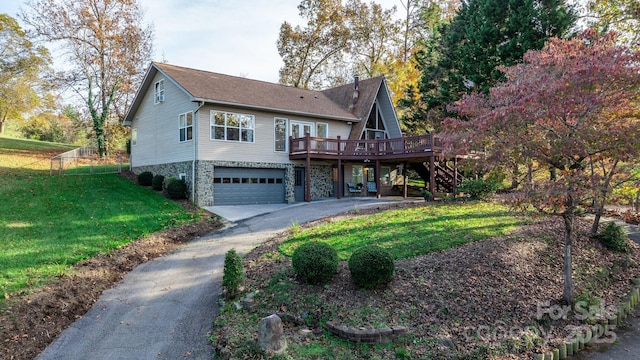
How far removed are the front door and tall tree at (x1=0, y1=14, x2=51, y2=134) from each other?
77.8 feet

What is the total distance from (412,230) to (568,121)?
4477 millimetres

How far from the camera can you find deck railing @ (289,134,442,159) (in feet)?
59.8

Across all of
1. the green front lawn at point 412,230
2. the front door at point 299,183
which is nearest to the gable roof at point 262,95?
the front door at point 299,183

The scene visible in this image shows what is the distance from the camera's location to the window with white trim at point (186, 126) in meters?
17.4

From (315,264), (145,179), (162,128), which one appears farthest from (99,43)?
(315,264)

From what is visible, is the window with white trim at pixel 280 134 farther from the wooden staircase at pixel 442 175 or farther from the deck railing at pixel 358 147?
the wooden staircase at pixel 442 175

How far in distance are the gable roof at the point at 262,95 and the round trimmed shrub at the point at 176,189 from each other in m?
3.93

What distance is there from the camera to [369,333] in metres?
5.35

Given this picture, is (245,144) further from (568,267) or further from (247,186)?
(568,267)

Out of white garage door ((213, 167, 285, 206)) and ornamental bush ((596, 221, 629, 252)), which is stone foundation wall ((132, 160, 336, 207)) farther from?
ornamental bush ((596, 221, 629, 252))

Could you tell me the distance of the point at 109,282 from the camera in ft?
25.3

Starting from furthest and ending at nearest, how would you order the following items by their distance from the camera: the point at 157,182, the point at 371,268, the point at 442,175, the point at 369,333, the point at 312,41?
the point at 312,41
the point at 442,175
the point at 157,182
the point at 371,268
the point at 369,333

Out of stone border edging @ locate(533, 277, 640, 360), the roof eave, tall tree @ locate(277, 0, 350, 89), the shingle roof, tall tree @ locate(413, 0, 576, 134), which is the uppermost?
tall tree @ locate(277, 0, 350, 89)

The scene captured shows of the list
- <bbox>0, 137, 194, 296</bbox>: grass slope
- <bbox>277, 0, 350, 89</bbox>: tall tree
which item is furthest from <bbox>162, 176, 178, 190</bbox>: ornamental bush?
<bbox>277, 0, 350, 89</bbox>: tall tree
